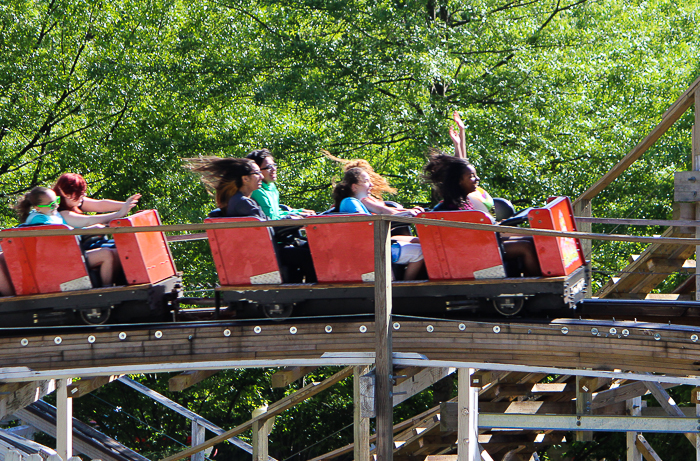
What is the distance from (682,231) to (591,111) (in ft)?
21.9

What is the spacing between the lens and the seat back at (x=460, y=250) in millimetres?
5699

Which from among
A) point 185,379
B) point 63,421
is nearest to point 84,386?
point 63,421

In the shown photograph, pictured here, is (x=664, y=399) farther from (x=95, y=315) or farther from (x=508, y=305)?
(x=95, y=315)

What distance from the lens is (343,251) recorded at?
19.3ft

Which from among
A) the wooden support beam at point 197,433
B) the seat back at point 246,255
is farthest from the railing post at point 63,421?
the wooden support beam at point 197,433

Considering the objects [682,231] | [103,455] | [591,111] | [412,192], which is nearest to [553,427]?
[682,231]

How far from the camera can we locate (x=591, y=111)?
1448cm

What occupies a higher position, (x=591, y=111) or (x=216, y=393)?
(x=591, y=111)

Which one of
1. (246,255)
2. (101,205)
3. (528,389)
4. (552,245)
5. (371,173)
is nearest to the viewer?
(552,245)

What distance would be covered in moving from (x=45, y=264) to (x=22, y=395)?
3.55ft

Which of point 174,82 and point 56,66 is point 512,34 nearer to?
point 174,82

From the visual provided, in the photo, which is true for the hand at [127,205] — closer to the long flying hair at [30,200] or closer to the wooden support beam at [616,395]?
the long flying hair at [30,200]

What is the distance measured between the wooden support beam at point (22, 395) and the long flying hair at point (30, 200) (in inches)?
50.4

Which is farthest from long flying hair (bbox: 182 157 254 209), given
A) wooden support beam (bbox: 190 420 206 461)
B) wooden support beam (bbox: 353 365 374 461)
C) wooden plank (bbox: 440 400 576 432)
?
wooden support beam (bbox: 190 420 206 461)
